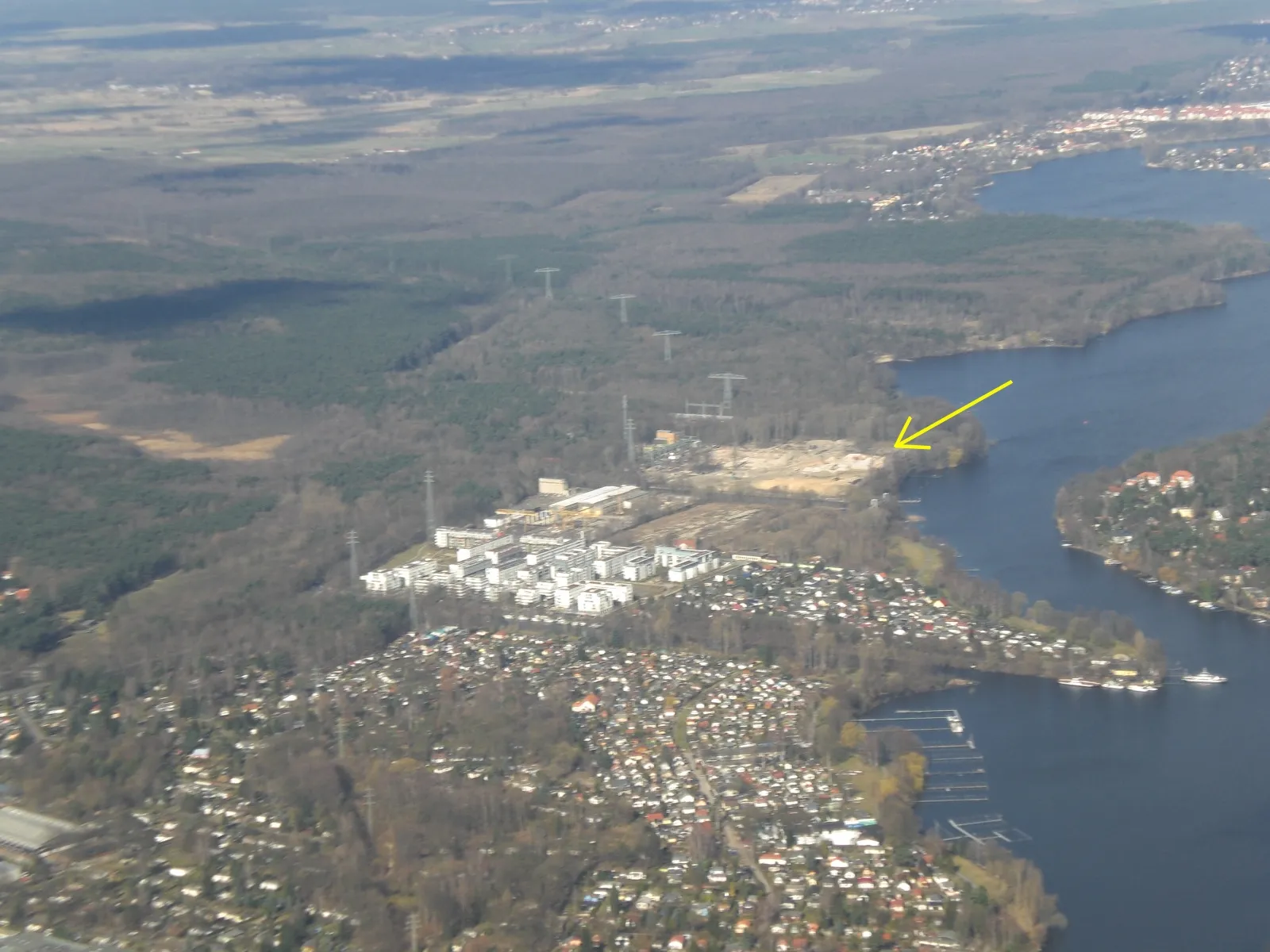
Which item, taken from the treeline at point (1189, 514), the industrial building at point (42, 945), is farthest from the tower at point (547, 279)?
the industrial building at point (42, 945)

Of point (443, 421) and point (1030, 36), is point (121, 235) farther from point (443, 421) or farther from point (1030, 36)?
point (1030, 36)

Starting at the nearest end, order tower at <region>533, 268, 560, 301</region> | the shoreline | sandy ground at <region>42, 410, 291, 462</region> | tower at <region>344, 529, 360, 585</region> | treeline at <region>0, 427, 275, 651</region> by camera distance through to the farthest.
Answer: the shoreline < treeline at <region>0, 427, 275, 651</region> < tower at <region>344, 529, 360, 585</region> < sandy ground at <region>42, 410, 291, 462</region> < tower at <region>533, 268, 560, 301</region>

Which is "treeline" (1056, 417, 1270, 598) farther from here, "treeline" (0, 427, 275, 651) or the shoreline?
"treeline" (0, 427, 275, 651)

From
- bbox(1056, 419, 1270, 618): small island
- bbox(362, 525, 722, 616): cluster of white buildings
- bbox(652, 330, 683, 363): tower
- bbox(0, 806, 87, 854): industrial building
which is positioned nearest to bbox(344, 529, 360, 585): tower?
bbox(362, 525, 722, 616): cluster of white buildings

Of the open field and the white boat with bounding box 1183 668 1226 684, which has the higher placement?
the white boat with bounding box 1183 668 1226 684

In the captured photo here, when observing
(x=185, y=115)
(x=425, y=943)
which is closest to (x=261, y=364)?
(x=425, y=943)

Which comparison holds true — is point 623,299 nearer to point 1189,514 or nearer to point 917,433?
point 917,433

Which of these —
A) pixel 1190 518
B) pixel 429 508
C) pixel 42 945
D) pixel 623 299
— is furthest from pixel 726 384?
pixel 42 945
